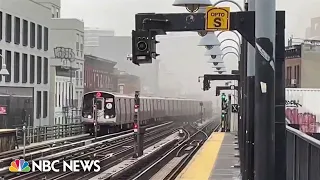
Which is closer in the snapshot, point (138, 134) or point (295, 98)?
point (138, 134)

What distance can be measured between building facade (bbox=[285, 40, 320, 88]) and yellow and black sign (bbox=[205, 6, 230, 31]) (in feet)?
148

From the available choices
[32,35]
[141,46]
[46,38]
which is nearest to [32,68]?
[32,35]

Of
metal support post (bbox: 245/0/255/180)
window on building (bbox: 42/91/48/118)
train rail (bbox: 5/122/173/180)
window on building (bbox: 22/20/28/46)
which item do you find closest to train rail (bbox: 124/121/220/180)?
train rail (bbox: 5/122/173/180)

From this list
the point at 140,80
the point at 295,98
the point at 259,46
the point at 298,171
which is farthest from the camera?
the point at 140,80

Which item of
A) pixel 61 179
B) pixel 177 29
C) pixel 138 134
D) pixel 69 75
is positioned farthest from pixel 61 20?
pixel 177 29

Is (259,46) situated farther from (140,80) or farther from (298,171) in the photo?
(140,80)

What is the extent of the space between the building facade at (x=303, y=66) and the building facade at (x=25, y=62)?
20234mm

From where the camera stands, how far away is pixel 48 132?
115 ft

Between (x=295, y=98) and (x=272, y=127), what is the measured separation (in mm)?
24206

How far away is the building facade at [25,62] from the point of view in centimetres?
4094

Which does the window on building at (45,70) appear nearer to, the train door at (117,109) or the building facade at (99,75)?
the building facade at (99,75)

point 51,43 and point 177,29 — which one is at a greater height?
point 51,43

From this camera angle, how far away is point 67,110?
44.5m

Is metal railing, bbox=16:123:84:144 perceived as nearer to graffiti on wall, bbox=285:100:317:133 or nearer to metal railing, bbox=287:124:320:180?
graffiti on wall, bbox=285:100:317:133
